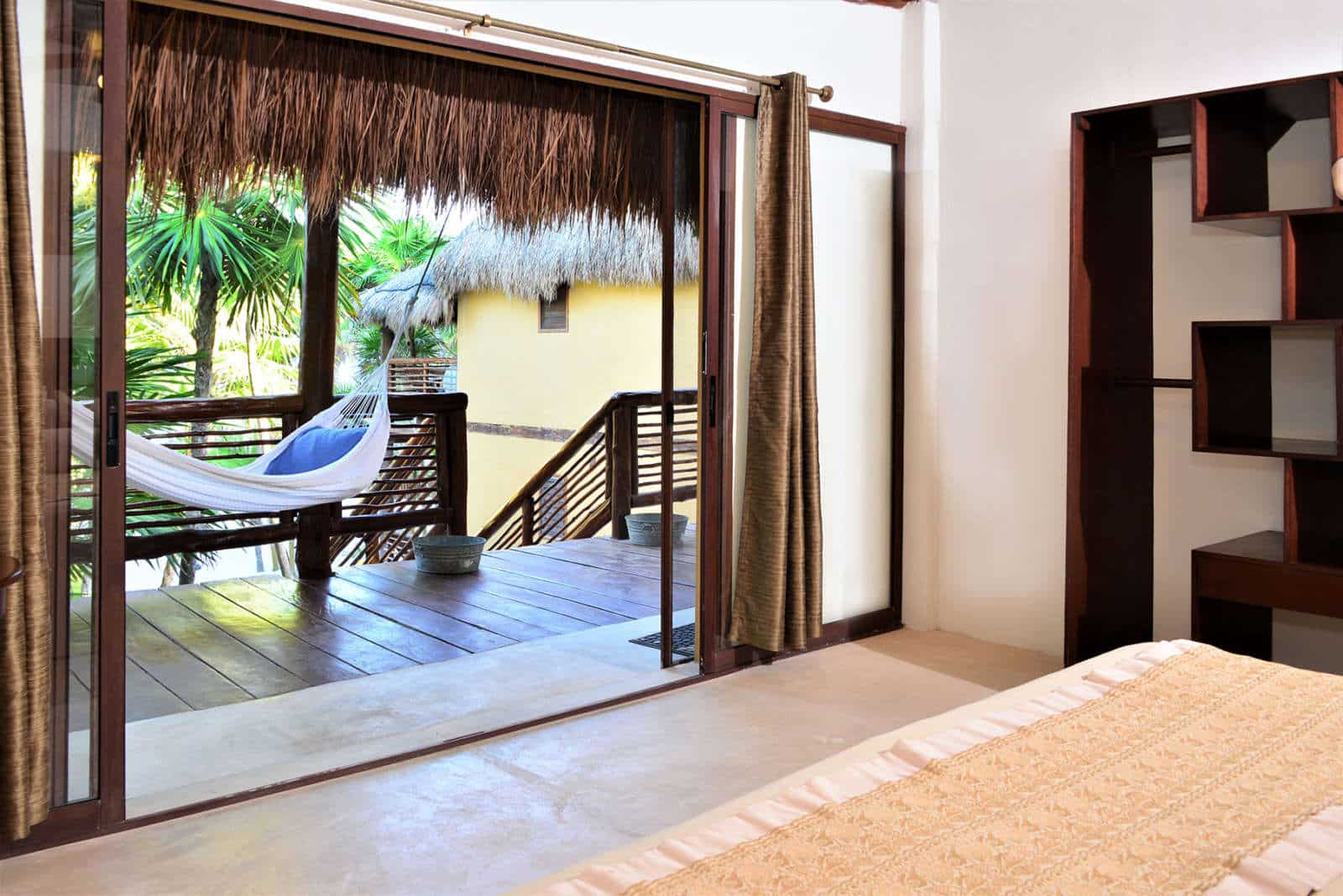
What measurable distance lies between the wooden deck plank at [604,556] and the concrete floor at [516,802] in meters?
1.73

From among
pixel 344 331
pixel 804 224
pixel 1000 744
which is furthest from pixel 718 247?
pixel 344 331

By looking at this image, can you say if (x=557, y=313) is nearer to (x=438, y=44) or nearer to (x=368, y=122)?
(x=368, y=122)

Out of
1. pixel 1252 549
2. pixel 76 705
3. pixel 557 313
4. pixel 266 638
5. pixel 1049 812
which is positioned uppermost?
pixel 557 313

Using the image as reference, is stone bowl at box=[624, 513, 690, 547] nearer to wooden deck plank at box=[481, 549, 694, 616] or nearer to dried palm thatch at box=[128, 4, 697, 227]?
wooden deck plank at box=[481, 549, 694, 616]

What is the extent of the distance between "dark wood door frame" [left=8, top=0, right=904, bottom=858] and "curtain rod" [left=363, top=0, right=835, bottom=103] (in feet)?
0.18

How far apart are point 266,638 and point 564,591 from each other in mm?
1190

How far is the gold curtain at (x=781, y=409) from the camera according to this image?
10.5ft

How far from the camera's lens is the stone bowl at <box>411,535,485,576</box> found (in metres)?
4.79

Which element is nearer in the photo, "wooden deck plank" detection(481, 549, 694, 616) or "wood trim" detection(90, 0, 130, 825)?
"wood trim" detection(90, 0, 130, 825)

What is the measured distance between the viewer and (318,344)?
488 cm

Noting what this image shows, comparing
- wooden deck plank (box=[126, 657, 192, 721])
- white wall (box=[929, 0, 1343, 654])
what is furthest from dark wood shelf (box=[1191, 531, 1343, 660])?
wooden deck plank (box=[126, 657, 192, 721])

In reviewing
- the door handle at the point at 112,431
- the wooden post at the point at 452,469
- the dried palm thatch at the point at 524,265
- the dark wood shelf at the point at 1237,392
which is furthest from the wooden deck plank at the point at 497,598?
the dark wood shelf at the point at 1237,392

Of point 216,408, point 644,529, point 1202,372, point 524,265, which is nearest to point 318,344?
point 216,408

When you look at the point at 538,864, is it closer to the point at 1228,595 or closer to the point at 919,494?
the point at 1228,595
